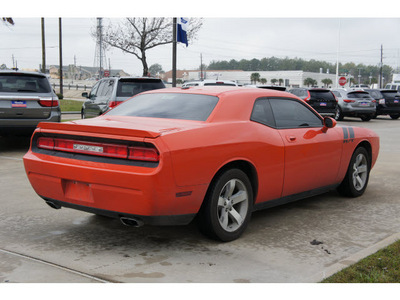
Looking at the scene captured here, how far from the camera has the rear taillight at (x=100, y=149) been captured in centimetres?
427

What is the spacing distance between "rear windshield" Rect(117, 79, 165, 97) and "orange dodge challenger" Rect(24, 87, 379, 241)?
705cm

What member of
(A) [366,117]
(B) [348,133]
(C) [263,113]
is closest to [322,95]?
(A) [366,117]

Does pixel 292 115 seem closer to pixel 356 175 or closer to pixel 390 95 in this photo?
pixel 356 175

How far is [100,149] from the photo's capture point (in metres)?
4.50

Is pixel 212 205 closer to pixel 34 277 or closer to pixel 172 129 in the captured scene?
pixel 172 129

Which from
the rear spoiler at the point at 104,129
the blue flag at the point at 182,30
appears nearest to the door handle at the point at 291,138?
the rear spoiler at the point at 104,129

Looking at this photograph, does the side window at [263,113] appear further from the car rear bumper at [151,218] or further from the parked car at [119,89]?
the parked car at [119,89]

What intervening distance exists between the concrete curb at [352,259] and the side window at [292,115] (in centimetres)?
165

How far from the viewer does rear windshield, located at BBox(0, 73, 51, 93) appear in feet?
35.4

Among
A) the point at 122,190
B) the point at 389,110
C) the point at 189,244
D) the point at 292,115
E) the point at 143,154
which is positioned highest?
the point at 292,115

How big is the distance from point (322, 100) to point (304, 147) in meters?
17.7

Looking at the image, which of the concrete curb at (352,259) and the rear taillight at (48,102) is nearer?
the concrete curb at (352,259)

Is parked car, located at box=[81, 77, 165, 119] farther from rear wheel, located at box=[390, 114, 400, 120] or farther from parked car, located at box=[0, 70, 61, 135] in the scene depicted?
rear wheel, located at box=[390, 114, 400, 120]

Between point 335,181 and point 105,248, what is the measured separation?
3260 millimetres
